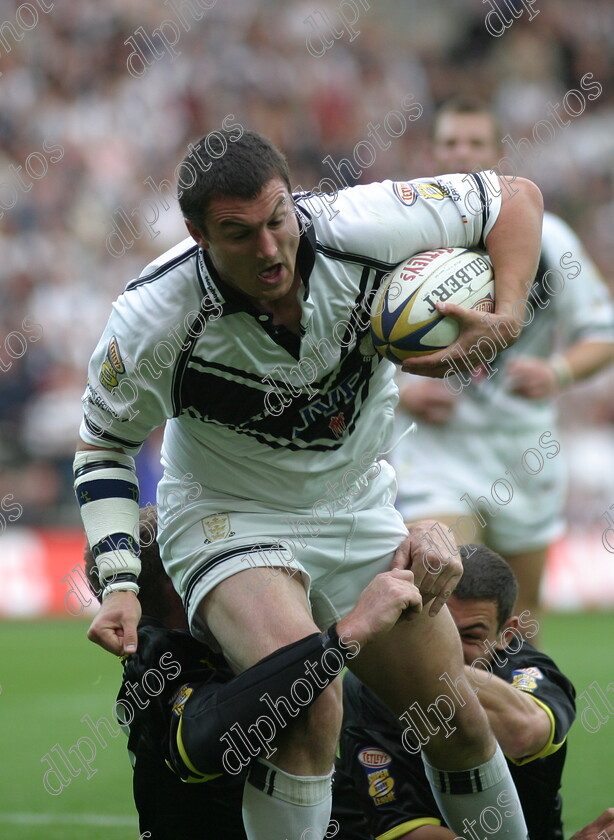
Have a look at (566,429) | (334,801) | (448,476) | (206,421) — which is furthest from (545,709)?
(566,429)

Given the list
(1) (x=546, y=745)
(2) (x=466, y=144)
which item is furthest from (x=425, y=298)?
(2) (x=466, y=144)

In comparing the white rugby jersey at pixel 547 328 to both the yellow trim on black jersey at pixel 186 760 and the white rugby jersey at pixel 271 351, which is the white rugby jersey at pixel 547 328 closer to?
the white rugby jersey at pixel 271 351

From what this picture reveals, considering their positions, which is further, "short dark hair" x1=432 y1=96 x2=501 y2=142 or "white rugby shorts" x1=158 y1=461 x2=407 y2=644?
"short dark hair" x1=432 y1=96 x2=501 y2=142

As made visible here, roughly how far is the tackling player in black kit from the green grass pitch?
94cm

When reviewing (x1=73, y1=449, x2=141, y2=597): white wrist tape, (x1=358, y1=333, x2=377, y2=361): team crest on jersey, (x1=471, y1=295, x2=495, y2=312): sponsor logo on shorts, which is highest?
(x1=471, y1=295, x2=495, y2=312): sponsor logo on shorts

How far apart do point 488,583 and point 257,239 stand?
4.62 feet

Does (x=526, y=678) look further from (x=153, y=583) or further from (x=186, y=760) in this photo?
(x=153, y=583)

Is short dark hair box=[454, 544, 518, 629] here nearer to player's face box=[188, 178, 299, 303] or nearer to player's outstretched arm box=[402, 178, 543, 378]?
player's outstretched arm box=[402, 178, 543, 378]

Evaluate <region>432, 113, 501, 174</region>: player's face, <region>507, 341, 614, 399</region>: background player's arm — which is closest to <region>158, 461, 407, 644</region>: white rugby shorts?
<region>507, 341, 614, 399</region>: background player's arm

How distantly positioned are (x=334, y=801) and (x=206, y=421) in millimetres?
1303

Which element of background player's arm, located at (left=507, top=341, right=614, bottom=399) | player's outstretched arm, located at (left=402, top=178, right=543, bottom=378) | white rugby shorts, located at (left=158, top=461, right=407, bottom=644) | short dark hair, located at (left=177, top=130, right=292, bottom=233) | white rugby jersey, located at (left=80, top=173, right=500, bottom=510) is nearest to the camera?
short dark hair, located at (left=177, top=130, right=292, bottom=233)

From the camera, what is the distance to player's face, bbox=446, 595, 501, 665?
3.96 metres

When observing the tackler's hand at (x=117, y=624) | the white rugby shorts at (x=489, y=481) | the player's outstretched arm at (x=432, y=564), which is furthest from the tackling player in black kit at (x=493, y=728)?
the white rugby shorts at (x=489, y=481)

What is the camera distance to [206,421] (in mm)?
3715
